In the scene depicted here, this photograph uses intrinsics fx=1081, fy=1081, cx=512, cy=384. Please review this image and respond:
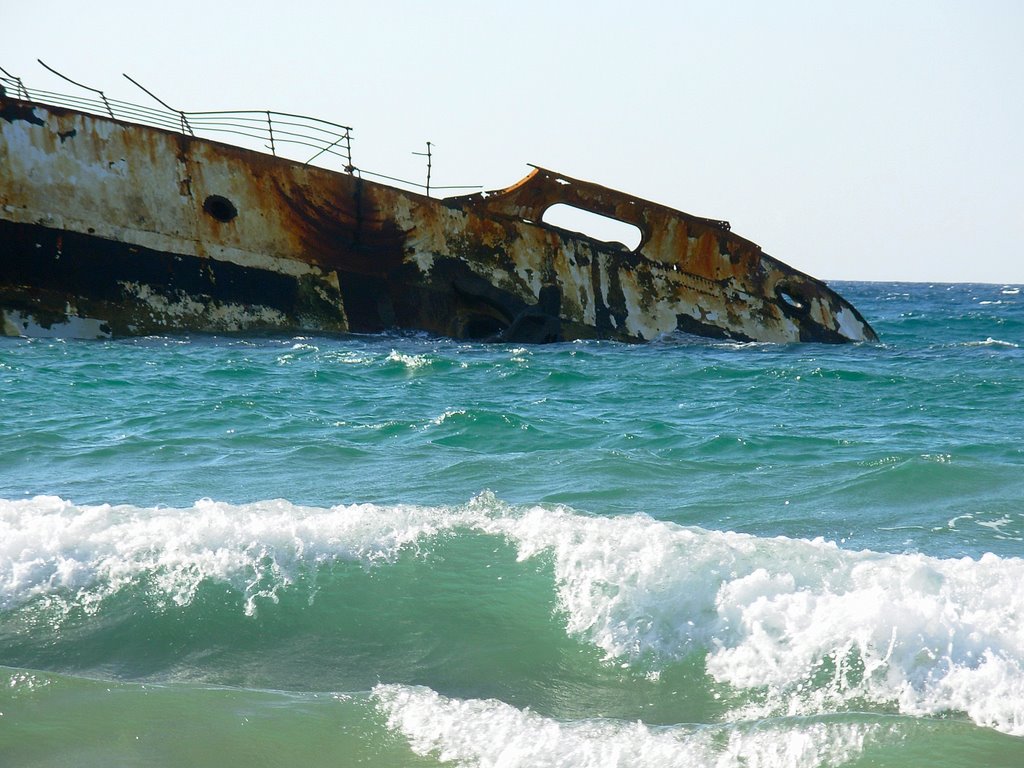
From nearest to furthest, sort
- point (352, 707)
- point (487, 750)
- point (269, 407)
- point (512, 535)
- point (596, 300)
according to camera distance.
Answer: point (487, 750), point (352, 707), point (512, 535), point (269, 407), point (596, 300)

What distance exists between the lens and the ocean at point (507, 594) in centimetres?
315

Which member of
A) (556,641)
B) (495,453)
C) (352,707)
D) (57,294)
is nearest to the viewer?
(352,707)

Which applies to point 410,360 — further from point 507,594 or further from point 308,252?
point 507,594

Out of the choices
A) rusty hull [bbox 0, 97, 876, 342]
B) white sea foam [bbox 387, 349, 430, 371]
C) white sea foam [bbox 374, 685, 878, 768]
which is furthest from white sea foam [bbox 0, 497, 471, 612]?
rusty hull [bbox 0, 97, 876, 342]

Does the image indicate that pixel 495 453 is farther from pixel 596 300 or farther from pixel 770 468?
pixel 596 300

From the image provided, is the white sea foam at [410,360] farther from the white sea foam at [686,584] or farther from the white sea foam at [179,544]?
the white sea foam at [179,544]

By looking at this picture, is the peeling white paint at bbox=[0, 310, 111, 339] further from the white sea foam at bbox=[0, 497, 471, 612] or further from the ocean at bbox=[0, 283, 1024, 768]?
the white sea foam at bbox=[0, 497, 471, 612]

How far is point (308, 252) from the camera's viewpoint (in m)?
13.2

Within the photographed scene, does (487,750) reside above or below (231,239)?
below

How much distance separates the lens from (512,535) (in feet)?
16.2

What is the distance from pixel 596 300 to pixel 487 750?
11.8m

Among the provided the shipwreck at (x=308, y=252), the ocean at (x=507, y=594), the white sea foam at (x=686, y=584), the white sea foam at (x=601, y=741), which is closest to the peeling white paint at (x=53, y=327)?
the shipwreck at (x=308, y=252)

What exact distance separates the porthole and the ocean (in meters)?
4.93

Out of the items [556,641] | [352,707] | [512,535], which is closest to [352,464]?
[512,535]
